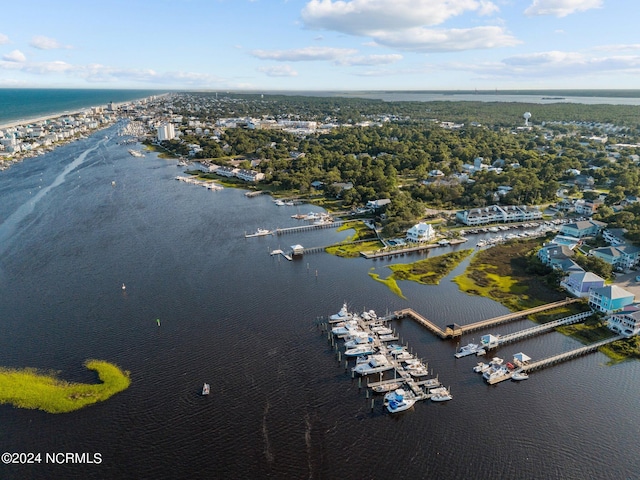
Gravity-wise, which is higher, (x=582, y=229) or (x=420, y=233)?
(x=582, y=229)

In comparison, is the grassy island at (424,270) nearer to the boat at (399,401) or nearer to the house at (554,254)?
the house at (554,254)

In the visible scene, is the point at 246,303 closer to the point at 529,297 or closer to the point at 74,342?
the point at 74,342

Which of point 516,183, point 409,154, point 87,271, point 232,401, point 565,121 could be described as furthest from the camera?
point 565,121

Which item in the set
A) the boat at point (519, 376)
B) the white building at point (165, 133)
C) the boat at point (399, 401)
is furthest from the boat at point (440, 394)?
the white building at point (165, 133)

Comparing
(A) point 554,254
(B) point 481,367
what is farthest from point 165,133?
(B) point 481,367

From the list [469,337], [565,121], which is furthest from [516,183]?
[565,121]

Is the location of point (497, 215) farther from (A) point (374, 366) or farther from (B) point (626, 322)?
(A) point (374, 366)

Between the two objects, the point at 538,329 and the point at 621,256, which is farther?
the point at 621,256
